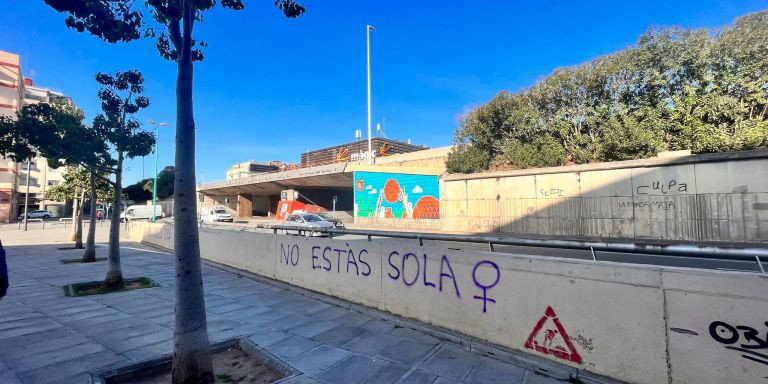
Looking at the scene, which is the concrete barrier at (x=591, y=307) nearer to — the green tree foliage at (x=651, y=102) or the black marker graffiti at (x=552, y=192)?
the black marker graffiti at (x=552, y=192)

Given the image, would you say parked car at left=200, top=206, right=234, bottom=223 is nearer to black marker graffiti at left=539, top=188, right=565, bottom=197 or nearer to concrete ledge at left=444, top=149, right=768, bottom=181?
concrete ledge at left=444, top=149, right=768, bottom=181

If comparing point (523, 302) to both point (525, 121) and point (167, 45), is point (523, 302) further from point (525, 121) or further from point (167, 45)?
point (525, 121)

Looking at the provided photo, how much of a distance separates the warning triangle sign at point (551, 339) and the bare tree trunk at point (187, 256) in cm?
355

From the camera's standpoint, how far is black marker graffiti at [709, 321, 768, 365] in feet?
→ 8.76

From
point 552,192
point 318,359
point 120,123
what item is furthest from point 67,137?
point 552,192

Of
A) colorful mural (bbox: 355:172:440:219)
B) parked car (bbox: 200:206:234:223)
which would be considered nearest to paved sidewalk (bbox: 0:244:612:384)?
colorful mural (bbox: 355:172:440:219)

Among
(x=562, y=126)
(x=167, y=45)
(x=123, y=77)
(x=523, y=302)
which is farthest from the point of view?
(x=562, y=126)

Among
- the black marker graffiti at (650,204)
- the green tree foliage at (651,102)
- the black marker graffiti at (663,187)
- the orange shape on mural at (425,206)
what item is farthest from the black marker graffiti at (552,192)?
the orange shape on mural at (425,206)

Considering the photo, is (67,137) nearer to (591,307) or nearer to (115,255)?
(115,255)

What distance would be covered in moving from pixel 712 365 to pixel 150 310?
7.83 metres

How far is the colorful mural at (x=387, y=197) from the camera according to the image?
3180cm

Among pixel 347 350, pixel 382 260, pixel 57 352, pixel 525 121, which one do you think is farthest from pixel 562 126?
pixel 57 352

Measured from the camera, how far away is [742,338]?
275 centimetres

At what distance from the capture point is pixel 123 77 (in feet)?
31.1
